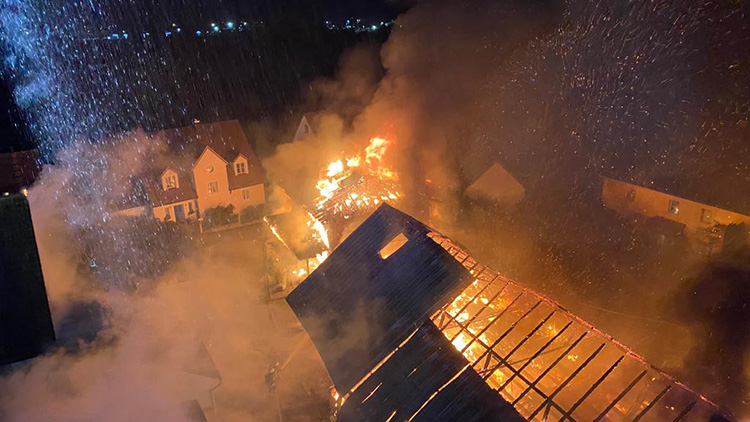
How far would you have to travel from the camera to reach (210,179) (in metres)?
15.8

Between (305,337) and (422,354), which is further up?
(422,354)

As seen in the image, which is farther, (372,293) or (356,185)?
Answer: (356,185)

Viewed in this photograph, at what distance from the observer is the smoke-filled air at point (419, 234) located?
23.0 ft

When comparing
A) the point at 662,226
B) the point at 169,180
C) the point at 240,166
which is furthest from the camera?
the point at 240,166

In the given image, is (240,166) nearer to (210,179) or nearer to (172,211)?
(210,179)

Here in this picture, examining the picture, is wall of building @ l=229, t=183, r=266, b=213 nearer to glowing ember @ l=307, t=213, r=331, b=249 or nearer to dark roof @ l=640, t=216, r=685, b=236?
glowing ember @ l=307, t=213, r=331, b=249

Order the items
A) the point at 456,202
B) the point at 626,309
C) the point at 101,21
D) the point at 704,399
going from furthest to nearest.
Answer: the point at 101,21 → the point at 456,202 → the point at 626,309 → the point at 704,399

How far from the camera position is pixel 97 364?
24.6 feet

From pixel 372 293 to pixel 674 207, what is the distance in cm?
1071

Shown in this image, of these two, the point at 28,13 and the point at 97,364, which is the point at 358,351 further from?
the point at 28,13

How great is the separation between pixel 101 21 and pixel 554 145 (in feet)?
77.0

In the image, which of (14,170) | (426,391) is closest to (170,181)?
(14,170)

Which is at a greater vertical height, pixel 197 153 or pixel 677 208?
pixel 197 153

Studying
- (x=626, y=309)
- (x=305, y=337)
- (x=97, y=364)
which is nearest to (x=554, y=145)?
(x=626, y=309)
